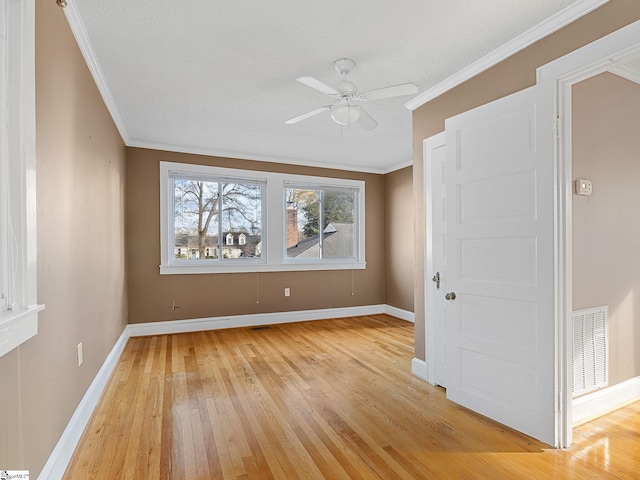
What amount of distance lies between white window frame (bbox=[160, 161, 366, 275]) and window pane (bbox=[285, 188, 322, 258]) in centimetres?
12

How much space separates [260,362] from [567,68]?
11.0 feet

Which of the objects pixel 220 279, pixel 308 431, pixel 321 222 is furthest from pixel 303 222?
pixel 308 431

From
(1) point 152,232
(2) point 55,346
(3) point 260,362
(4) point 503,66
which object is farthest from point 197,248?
(4) point 503,66

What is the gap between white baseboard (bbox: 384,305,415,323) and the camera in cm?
541

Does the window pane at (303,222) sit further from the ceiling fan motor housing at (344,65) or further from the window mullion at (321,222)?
the ceiling fan motor housing at (344,65)

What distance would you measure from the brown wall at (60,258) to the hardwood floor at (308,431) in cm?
39

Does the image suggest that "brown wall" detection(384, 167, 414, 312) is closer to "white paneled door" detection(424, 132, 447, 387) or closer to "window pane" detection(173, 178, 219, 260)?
"white paneled door" detection(424, 132, 447, 387)

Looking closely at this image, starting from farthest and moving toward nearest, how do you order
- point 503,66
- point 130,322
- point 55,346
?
point 130,322
point 503,66
point 55,346

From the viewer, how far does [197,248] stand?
15.9 ft

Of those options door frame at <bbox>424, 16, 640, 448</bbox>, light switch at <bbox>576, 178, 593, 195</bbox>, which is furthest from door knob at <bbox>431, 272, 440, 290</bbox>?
light switch at <bbox>576, 178, 593, 195</bbox>

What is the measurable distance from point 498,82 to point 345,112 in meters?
1.09

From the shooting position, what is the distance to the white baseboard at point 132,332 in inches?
67.4

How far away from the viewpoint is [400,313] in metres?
5.64

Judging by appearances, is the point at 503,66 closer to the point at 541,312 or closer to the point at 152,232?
the point at 541,312
